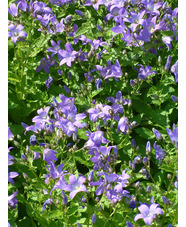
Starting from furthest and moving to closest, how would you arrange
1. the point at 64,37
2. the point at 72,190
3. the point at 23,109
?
the point at 64,37, the point at 23,109, the point at 72,190

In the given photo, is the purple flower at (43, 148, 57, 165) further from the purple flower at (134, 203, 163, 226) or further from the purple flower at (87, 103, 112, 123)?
the purple flower at (134, 203, 163, 226)

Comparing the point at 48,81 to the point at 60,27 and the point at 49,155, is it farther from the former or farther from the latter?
the point at 49,155

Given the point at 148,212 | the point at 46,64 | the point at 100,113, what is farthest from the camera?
the point at 46,64

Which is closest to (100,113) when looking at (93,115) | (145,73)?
(93,115)

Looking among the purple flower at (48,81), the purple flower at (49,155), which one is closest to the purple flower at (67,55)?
the purple flower at (48,81)

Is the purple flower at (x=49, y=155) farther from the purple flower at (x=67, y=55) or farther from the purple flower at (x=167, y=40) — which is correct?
the purple flower at (x=167, y=40)

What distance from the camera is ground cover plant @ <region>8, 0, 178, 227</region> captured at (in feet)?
7.43

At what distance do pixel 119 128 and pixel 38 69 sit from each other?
1.05 meters

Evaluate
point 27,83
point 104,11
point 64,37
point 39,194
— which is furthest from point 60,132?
point 104,11

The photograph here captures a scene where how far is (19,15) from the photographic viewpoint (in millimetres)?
3086

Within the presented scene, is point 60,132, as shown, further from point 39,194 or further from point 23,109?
point 23,109

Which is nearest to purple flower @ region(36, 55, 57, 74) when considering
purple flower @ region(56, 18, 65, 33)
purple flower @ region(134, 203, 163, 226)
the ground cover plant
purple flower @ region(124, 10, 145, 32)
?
the ground cover plant

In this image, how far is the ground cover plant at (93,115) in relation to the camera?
2264 millimetres

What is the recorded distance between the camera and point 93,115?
2564mm
